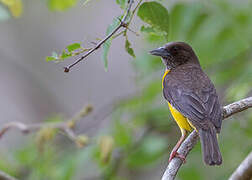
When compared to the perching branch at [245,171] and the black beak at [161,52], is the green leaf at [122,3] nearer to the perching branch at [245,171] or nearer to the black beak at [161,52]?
the perching branch at [245,171]

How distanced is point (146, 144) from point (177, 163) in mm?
1899

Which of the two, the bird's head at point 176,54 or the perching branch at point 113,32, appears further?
the bird's head at point 176,54

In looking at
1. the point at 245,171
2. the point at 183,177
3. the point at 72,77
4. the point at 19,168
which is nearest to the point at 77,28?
the point at 72,77

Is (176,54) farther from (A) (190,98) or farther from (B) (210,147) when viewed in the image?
(B) (210,147)

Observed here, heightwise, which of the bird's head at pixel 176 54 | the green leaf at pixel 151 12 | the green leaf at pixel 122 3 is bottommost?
the bird's head at pixel 176 54

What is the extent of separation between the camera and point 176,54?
528 centimetres

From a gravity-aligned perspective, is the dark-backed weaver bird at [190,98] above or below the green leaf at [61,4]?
below

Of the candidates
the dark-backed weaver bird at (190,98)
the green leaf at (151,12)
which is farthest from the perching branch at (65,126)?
the green leaf at (151,12)

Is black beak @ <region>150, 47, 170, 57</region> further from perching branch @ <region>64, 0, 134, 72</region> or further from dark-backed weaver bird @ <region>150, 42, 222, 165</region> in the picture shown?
perching branch @ <region>64, 0, 134, 72</region>

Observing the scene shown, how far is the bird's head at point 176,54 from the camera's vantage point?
5.18 meters

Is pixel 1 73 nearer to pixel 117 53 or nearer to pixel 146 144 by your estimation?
pixel 117 53

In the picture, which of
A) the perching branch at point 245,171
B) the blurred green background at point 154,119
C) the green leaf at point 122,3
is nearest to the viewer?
the green leaf at point 122,3

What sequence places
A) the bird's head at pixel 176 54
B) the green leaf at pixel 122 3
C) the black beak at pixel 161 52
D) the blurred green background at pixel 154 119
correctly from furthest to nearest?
1. the bird's head at pixel 176 54
2. the black beak at pixel 161 52
3. the blurred green background at pixel 154 119
4. the green leaf at pixel 122 3

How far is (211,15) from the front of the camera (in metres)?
5.14
